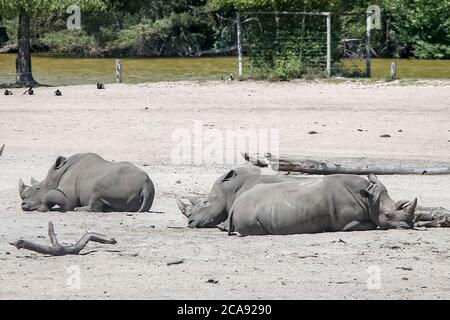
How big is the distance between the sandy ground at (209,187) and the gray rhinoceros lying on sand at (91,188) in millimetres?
255

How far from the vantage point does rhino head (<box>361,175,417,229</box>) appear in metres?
13.1

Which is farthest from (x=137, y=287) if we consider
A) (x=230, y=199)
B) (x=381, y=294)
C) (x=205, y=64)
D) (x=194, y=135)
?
(x=205, y=64)

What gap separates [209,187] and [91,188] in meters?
2.81

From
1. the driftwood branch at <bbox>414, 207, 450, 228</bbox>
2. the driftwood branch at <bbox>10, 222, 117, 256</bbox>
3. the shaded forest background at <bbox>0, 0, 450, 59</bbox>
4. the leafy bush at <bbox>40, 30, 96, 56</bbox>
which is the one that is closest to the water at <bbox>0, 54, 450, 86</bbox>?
the leafy bush at <bbox>40, 30, 96, 56</bbox>

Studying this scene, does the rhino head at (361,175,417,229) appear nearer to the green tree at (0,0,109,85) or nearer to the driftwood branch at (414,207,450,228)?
the driftwood branch at (414,207,450,228)

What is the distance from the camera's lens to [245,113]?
28250mm

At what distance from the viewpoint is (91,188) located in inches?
610

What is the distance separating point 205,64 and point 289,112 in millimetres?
22559

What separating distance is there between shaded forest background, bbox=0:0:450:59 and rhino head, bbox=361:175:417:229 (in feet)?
135

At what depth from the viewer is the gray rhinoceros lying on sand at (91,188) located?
1546cm

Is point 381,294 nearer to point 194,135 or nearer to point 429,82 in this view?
point 194,135

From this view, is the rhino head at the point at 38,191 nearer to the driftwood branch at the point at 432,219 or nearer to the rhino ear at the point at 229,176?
the rhino ear at the point at 229,176
